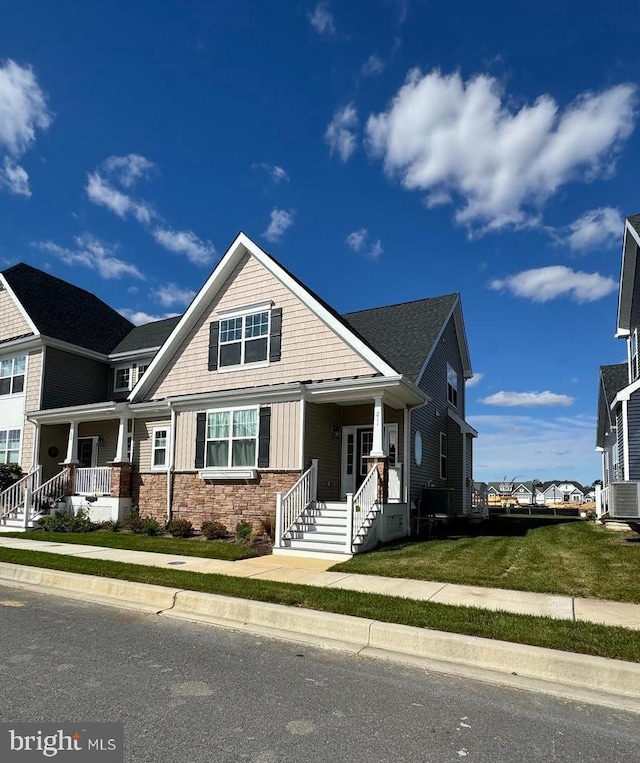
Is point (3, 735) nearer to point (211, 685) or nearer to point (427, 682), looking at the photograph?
point (211, 685)

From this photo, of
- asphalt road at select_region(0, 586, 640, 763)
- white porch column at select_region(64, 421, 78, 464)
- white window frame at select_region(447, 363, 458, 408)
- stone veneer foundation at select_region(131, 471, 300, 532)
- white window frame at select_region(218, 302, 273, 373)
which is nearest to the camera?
asphalt road at select_region(0, 586, 640, 763)

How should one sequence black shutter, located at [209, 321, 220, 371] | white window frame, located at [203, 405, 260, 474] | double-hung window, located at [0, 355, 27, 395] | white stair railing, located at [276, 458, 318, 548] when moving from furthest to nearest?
double-hung window, located at [0, 355, 27, 395]
black shutter, located at [209, 321, 220, 371]
white window frame, located at [203, 405, 260, 474]
white stair railing, located at [276, 458, 318, 548]

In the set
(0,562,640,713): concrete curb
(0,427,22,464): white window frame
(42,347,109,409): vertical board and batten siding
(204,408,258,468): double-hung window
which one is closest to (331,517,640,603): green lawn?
(0,562,640,713): concrete curb

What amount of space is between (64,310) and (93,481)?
9360mm

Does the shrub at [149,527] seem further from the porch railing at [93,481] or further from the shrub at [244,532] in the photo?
the shrub at [244,532]

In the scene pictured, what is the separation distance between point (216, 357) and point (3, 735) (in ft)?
46.7

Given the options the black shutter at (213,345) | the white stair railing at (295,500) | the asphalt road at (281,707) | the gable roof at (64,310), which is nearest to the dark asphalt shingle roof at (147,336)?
the gable roof at (64,310)

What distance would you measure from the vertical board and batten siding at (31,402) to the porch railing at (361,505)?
13.9 metres

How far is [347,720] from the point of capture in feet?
14.0

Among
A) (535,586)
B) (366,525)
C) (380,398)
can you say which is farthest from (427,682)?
(380,398)

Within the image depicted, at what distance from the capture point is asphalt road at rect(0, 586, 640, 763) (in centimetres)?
381

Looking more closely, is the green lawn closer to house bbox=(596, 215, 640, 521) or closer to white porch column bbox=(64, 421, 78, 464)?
house bbox=(596, 215, 640, 521)

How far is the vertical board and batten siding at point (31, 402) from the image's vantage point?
842 inches

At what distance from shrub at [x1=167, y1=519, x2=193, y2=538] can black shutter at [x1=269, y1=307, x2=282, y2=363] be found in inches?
202
